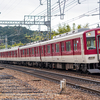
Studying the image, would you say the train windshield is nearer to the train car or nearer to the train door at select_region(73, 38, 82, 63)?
the train car

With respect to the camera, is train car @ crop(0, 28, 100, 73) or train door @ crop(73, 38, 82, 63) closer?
train car @ crop(0, 28, 100, 73)

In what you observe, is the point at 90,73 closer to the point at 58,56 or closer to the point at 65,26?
the point at 58,56

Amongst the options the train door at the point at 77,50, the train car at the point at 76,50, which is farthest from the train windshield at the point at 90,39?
the train door at the point at 77,50

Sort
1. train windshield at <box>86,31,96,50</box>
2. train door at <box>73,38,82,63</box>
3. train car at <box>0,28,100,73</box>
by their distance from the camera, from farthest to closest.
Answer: train door at <box>73,38,82,63</box> → train windshield at <box>86,31,96,50</box> → train car at <box>0,28,100,73</box>

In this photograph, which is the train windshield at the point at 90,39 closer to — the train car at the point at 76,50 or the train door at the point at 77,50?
the train car at the point at 76,50

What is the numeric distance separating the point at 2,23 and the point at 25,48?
8.35 meters

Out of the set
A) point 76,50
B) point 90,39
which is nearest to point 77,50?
point 76,50

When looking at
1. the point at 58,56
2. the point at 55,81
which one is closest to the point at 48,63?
the point at 58,56

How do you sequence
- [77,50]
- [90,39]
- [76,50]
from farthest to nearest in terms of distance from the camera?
[76,50] → [77,50] → [90,39]

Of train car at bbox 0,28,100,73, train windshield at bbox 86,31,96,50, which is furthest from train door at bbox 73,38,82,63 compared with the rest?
train windshield at bbox 86,31,96,50

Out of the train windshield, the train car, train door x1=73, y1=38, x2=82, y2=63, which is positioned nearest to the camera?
the train car

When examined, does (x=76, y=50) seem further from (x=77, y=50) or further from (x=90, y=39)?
(x=90, y=39)

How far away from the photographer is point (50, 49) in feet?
62.8

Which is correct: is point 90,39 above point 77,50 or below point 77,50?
above
